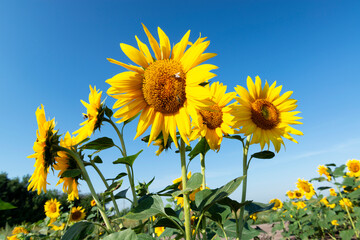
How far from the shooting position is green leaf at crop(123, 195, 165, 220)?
1.12 m

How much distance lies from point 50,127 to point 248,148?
130cm

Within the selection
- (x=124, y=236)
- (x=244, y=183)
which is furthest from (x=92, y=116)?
(x=244, y=183)

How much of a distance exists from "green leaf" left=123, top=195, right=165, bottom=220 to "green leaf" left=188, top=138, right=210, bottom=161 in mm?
341

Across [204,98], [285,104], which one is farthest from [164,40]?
[285,104]

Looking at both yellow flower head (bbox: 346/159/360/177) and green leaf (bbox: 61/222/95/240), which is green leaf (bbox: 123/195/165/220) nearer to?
green leaf (bbox: 61/222/95/240)

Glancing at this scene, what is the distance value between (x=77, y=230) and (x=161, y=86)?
0.85 metres

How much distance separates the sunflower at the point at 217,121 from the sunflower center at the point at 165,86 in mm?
251

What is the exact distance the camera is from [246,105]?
1.62 m

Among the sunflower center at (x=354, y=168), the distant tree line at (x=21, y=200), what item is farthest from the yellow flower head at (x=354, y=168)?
the distant tree line at (x=21, y=200)

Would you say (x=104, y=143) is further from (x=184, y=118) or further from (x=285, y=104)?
(x=285, y=104)

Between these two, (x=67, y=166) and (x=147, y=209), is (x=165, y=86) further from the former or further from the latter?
(x=67, y=166)

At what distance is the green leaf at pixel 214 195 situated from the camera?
3.50 ft

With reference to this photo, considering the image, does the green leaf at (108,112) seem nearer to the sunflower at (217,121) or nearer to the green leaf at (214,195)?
the sunflower at (217,121)

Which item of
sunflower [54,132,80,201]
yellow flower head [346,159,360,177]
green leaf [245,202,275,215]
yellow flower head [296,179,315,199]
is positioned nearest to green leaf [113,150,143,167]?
sunflower [54,132,80,201]
